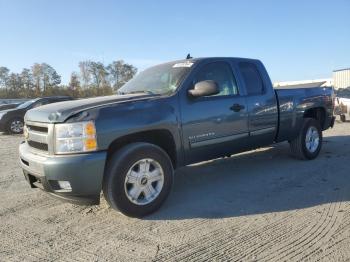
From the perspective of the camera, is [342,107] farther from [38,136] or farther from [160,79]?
[38,136]

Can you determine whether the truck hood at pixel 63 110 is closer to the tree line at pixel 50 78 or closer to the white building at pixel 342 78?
the white building at pixel 342 78

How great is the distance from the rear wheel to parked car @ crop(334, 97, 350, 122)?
40.6ft

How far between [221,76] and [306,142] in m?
2.53

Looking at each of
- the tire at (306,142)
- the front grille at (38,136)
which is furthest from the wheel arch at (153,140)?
the tire at (306,142)

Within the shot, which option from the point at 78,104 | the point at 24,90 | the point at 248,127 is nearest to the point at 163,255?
the point at 78,104

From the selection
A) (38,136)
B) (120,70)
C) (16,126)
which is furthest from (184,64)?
(120,70)

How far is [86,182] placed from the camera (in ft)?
13.3

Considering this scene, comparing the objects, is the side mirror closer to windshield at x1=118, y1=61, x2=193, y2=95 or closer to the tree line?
windshield at x1=118, y1=61, x2=193, y2=95

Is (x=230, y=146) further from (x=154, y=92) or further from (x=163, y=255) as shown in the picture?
(x=163, y=255)

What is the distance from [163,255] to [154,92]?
2426 mm

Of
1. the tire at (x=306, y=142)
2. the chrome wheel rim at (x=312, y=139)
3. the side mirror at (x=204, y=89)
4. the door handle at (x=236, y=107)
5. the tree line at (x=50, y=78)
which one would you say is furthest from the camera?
the tree line at (x=50, y=78)

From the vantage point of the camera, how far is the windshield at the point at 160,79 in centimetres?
517

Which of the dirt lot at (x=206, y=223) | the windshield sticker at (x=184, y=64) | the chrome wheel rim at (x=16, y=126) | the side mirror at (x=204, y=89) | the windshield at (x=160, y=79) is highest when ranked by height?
the windshield sticker at (x=184, y=64)

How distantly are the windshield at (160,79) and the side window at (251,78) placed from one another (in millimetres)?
1083
